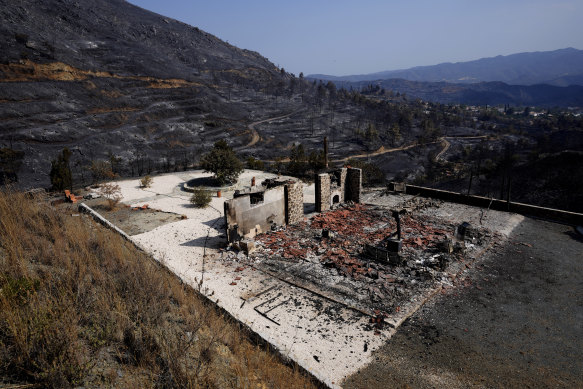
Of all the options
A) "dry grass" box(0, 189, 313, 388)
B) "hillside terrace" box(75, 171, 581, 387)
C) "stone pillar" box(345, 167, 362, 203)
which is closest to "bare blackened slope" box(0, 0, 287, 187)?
"stone pillar" box(345, 167, 362, 203)

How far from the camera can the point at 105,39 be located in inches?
3327

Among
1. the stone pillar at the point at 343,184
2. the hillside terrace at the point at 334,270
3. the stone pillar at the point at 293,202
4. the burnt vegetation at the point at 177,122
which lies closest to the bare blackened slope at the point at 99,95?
the burnt vegetation at the point at 177,122

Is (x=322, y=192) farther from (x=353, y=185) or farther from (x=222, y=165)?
(x=222, y=165)

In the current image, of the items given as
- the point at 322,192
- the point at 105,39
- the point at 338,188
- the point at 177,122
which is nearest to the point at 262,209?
the point at 322,192

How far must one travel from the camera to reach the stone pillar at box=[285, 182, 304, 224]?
1759 centimetres

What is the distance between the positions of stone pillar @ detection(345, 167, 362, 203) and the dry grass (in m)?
14.8

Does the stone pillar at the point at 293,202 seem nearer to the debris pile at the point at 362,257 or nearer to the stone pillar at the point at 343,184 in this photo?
the debris pile at the point at 362,257

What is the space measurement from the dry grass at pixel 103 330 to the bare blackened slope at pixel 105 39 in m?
66.1

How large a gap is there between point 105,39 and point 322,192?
9142cm

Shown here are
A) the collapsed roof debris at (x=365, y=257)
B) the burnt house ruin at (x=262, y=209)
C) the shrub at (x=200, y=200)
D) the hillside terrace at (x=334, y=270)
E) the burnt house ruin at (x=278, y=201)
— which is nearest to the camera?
the hillside terrace at (x=334, y=270)

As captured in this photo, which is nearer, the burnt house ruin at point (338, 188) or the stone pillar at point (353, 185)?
the burnt house ruin at point (338, 188)

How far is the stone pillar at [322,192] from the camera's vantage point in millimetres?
19438

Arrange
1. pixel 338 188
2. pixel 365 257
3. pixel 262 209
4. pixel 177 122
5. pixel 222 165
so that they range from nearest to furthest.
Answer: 1. pixel 365 257
2. pixel 262 209
3. pixel 338 188
4. pixel 222 165
5. pixel 177 122

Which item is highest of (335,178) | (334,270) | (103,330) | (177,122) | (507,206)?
(177,122)
